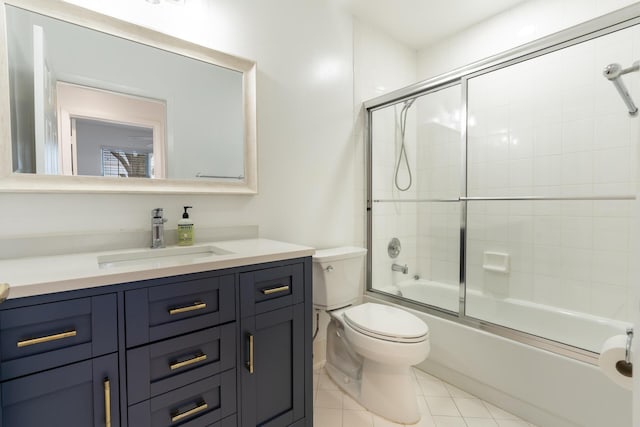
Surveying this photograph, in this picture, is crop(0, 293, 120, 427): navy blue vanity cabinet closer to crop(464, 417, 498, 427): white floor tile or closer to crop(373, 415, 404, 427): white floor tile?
crop(373, 415, 404, 427): white floor tile

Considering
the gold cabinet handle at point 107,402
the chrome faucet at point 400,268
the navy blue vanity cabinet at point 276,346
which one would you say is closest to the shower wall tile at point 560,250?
the chrome faucet at point 400,268

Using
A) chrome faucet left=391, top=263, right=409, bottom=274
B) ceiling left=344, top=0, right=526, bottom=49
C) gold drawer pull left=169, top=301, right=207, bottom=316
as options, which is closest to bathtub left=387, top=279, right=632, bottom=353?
chrome faucet left=391, top=263, right=409, bottom=274

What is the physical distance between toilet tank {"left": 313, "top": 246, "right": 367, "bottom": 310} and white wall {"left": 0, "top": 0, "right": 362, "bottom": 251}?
245 mm

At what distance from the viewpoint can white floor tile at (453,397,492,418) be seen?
154cm

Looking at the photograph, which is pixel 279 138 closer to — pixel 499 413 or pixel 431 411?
pixel 431 411

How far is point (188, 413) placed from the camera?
0.98 metres

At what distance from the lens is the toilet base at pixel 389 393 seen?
150 cm

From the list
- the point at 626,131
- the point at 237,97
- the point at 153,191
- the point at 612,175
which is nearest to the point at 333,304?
the point at 153,191

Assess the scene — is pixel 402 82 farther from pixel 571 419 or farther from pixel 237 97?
pixel 571 419

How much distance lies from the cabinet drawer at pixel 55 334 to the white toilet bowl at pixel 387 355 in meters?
1.08

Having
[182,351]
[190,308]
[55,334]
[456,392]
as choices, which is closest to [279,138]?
[190,308]

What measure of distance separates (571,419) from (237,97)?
2174mm

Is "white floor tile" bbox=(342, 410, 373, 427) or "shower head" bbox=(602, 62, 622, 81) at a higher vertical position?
"shower head" bbox=(602, 62, 622, 81)

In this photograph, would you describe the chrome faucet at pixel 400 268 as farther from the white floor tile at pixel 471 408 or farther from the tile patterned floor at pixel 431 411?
the white floor tile at pixel 471 408
